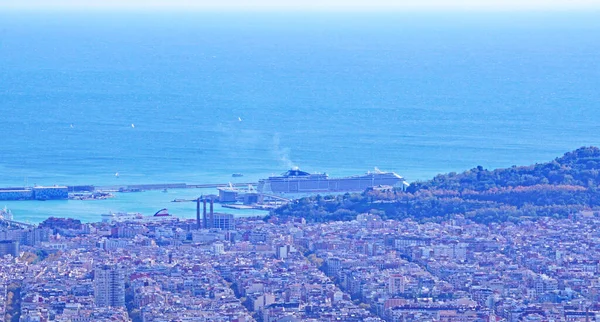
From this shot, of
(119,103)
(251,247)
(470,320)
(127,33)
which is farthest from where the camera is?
(127,33)

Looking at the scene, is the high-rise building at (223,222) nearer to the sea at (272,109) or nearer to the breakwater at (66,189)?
the sea at (272,109)

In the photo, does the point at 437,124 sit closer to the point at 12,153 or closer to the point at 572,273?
the point at 12,153

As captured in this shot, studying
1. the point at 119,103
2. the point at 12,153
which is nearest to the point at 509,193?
the point at 12,153

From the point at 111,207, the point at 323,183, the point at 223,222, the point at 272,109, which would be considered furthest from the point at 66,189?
the point at 272,109

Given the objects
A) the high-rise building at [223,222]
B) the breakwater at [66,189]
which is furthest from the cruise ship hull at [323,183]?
the high-rise building at [223,222]

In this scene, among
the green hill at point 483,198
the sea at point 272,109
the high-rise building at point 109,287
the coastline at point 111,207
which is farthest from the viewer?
the sea at point 272,109

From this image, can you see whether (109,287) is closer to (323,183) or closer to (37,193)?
(37,193)

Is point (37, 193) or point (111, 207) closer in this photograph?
point (111, 207)
